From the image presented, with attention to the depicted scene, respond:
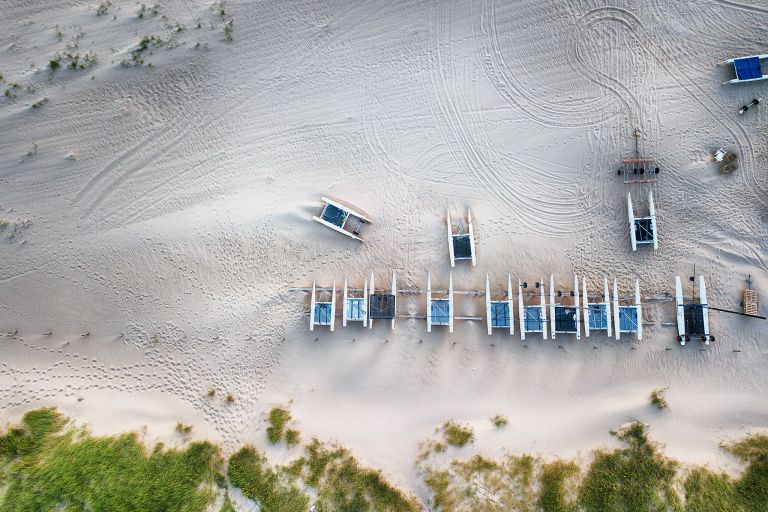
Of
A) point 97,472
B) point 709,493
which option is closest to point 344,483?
point 97,472

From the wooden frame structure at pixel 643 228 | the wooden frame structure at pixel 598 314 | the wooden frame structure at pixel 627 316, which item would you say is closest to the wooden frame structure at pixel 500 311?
the wooden frame structure at pixel 598 314

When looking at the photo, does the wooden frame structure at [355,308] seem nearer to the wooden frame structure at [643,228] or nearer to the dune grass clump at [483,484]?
the dune grass clump at [483,484]

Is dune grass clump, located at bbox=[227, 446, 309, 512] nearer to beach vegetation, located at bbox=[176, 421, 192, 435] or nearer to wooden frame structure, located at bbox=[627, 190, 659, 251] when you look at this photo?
beach vegetation, located at bbox=[176, 421, 192, 435]

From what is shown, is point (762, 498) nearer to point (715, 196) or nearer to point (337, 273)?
point (715, 196)

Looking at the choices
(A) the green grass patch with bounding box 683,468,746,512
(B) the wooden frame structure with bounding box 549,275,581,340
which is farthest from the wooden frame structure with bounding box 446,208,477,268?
(A) the green grass patch with bounding box 683,468,746,512

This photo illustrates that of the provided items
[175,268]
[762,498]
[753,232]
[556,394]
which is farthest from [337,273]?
[762,498]

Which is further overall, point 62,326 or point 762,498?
point 62,326
